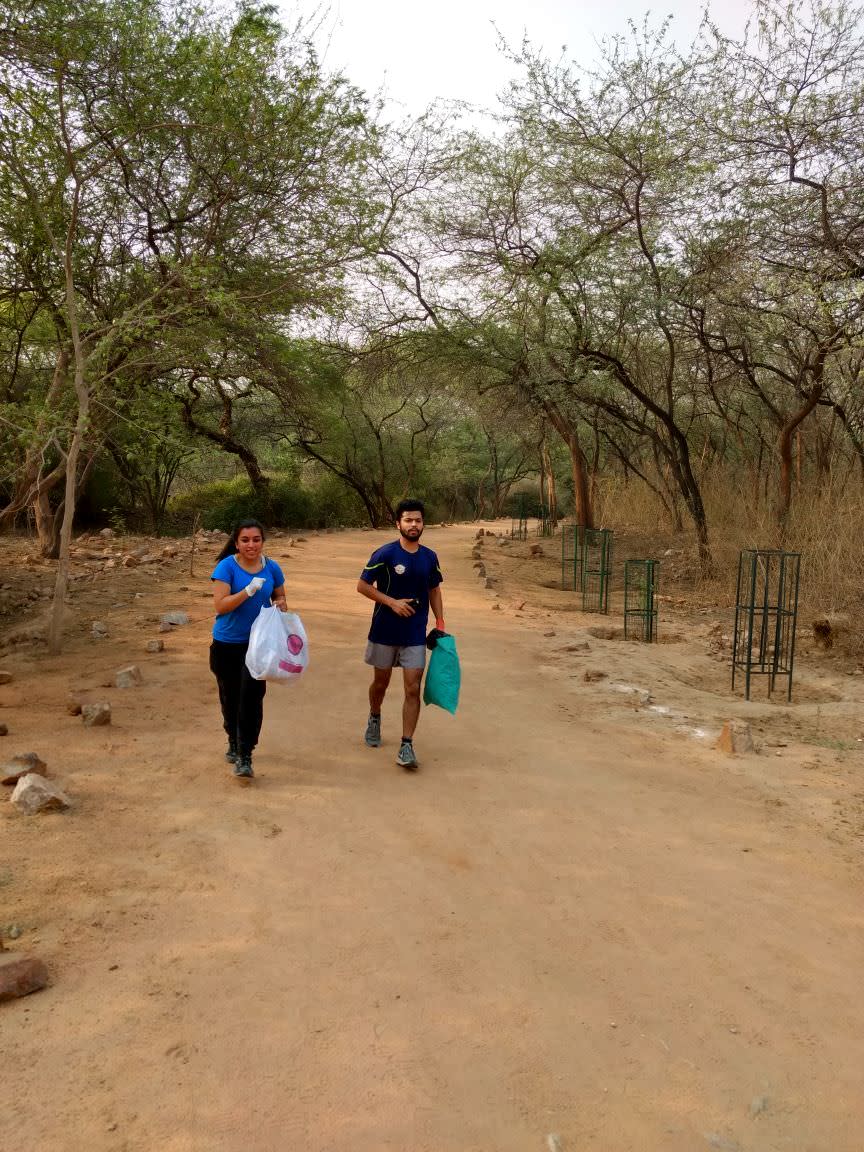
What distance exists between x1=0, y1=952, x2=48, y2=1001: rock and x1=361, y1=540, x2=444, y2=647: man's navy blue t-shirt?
8.42ft

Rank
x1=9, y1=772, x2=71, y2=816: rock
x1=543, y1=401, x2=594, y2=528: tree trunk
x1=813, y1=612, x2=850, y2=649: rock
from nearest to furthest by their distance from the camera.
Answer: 1. x1=9, y1=772, x2=71, y2=816: rock
2. x1=813, y1=612, x2=850, y2=649: rock
3. x1=543, y1=401, x2=594, y2=528: tree trunk

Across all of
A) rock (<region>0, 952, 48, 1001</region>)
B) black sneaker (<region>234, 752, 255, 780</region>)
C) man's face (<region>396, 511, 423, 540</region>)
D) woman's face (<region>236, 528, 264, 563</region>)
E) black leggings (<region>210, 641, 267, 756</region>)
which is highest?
man's face (<region>396, 511, 423, 540</region>)

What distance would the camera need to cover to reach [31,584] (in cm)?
1126

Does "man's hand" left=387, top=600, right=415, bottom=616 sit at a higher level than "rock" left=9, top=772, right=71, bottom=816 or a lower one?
higher

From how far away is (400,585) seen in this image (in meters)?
4.98

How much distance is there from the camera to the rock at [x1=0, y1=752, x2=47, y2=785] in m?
4.31

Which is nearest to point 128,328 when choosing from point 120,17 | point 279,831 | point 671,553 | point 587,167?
point 120,17

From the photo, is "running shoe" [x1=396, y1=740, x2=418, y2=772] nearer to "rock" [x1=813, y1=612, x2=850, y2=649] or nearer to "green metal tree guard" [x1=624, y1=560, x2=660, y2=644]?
"green metal tree guard" [x1=624, y1=560, x2=660, y2=644]

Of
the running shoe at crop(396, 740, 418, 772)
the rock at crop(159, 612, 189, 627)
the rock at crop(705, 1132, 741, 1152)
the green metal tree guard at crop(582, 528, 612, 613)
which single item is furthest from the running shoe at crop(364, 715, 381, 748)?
the green metal tree guard at crop(582, 528, 612, 613)

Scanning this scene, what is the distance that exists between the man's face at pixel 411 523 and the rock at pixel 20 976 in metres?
2.77

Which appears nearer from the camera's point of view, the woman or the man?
the woman

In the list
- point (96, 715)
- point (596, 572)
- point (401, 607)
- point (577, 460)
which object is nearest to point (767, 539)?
point (596, 572)

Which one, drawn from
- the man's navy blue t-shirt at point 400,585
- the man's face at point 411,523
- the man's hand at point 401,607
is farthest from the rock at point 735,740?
the man's face at point 411,523

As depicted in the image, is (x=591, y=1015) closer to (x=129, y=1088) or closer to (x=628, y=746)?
(x=129, y=1088)
